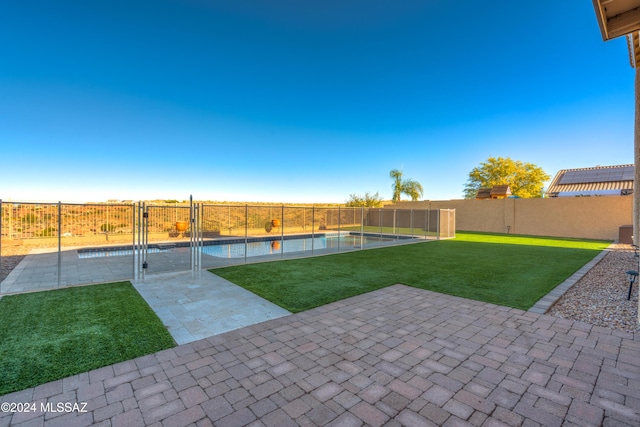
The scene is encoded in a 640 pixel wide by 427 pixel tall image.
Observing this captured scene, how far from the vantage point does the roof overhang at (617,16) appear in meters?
3.52

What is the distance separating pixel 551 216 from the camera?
51.1 ft

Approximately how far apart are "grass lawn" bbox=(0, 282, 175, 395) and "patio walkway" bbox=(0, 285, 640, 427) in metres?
0.24

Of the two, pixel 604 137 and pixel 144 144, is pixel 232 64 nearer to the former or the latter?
pixel 144 144

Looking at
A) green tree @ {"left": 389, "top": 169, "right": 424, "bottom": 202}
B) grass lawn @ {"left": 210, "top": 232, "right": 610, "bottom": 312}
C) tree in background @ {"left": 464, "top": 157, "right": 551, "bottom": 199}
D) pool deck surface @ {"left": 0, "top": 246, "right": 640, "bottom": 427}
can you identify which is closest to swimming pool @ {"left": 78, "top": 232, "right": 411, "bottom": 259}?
grass lawn @ {"left": 210, "top": 232, "right": 610, "bottom": 312}

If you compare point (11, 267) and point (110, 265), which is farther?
point (110, 265)

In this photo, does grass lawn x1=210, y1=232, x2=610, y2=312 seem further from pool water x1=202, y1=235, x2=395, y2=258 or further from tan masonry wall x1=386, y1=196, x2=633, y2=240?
tan masonry wall x1=386, y1=196, x2=633, y2=240

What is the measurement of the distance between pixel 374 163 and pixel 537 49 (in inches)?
564

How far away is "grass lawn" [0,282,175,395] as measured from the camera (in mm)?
2432

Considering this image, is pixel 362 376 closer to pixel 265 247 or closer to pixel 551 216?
pixel 265 247

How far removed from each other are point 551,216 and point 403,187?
39.1ft

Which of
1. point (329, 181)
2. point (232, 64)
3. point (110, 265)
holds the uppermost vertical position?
point (232, 64)

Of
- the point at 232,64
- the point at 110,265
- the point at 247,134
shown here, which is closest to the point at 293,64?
the point at 232,64

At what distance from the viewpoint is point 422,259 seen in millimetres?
8242

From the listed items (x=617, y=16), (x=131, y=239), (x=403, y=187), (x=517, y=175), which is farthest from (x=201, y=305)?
(x=517, y=175)
